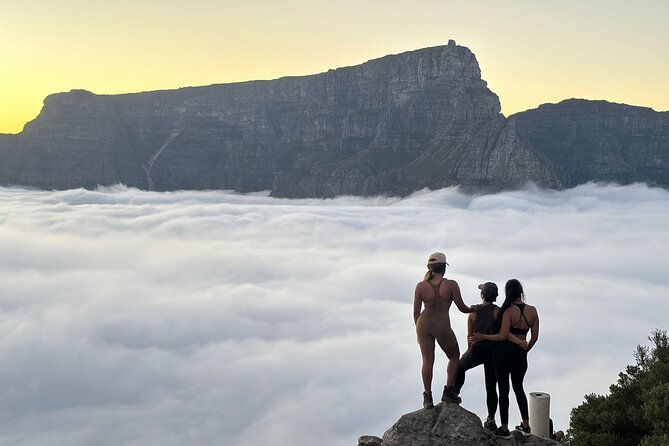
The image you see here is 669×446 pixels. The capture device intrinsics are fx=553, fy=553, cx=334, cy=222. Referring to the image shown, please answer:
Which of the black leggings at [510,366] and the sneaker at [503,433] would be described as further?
the sneaker at [503,433]

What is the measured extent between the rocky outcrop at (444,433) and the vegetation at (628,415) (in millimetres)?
2999

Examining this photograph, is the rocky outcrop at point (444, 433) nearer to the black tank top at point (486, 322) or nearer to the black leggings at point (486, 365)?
the black leggings at point (486, 365)

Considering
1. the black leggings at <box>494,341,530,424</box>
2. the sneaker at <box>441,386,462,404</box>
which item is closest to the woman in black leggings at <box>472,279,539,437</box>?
the black leggings at <box>494,341,530,424</box>

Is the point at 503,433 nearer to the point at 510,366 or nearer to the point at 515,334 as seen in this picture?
the point at 510,366

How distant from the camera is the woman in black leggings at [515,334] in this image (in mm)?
11719

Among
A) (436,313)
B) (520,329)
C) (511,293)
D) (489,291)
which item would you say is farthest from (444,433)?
(511,293)

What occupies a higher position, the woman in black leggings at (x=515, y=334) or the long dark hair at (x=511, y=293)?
the long dark hair at (x=511, y=293)

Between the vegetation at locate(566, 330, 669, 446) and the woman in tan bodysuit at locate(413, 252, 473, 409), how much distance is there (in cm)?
457

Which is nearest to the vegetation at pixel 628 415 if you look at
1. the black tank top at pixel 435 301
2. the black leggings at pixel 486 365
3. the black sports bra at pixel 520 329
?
the black leggings at pixel 486 365

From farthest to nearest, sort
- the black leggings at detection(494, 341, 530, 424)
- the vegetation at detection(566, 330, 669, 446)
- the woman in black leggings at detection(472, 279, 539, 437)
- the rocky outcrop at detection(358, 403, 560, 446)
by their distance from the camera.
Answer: the vegetation at detection(566, 330, 669, 446), the rocky outcrop at detection(358, 403, 560, 446), the black leggings at detection(494, 341, 530, 424), the woman in black leggings at detection(472, 279, 539, 437)

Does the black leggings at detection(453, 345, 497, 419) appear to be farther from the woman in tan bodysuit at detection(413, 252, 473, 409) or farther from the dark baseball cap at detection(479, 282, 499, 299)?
the dark baseball cap at detection(479, 282, 499, 299)

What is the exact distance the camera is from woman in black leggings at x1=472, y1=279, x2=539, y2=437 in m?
11.7

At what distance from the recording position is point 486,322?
12047 millimetres

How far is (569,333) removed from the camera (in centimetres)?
12975
